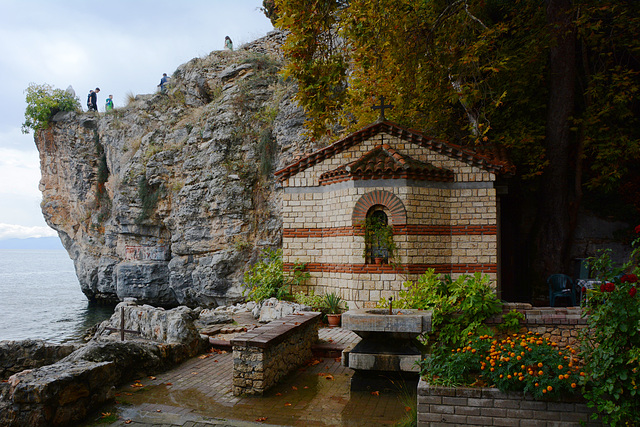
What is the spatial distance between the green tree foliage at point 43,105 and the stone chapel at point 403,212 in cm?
2958

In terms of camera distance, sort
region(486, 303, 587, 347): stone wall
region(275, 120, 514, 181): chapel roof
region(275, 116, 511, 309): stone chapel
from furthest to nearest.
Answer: region(275, 120, 514, 181): chapel roof < region(275, 116, 511, 309): stone chapel < region(486, 303, 587, 347): stone wall

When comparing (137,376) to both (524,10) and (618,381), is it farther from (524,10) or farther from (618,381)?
(524,10)

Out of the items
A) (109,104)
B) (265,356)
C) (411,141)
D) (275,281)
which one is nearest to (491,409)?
(265,356)

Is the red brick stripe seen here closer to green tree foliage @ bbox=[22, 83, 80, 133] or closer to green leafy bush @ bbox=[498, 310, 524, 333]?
green leafy bush @ bbox=[498, 310, 524, 333]

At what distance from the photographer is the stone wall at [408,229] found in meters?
12.2

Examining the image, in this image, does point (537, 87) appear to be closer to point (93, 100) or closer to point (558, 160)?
point (558, 160)

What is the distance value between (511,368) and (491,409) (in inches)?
19.6

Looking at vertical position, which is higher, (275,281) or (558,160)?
(558,160)

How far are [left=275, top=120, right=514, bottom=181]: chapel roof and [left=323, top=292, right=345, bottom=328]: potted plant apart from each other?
3962 millimetres

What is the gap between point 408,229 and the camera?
39.9ft

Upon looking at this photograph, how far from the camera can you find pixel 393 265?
12125 millimetres

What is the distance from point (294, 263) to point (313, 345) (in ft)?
14.9

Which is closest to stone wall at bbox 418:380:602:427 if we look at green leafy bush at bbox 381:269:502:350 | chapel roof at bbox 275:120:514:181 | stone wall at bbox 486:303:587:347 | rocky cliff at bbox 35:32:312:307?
green leafy bush at bbox 381:269:502:350

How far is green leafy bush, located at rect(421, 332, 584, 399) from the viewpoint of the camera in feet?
15.7
